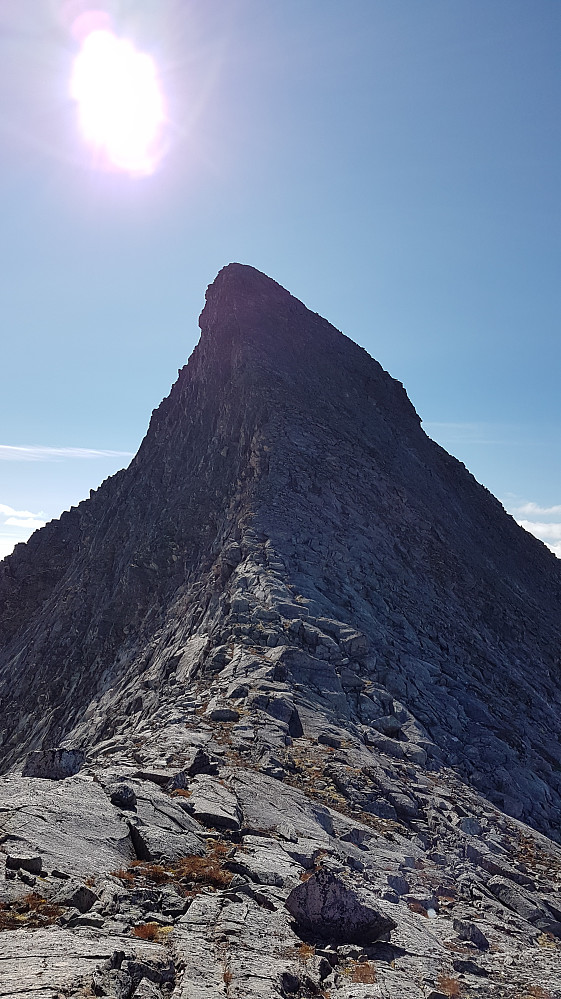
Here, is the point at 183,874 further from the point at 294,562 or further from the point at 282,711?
the point at 294,562

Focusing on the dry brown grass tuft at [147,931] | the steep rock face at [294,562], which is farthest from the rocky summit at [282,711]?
the steep rock face at [294,562]

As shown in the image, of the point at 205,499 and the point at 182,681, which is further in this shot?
the point at 205,499

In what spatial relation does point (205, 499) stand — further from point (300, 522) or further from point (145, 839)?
point (145, 839)

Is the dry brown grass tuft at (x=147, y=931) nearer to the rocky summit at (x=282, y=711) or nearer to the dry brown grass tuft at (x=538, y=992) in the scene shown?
the rocky summit at (x=282, y=711)

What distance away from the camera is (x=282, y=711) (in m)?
22.4

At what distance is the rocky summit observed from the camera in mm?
10672

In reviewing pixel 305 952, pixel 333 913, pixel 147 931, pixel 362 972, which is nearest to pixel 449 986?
pixel 362 972

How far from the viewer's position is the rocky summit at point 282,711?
10.7m

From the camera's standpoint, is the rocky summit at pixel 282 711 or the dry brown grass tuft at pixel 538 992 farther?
the dry brown grass tuft at pixel 538 992

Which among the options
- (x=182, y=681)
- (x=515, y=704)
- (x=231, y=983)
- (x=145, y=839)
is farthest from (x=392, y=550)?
(x=231, y=983)

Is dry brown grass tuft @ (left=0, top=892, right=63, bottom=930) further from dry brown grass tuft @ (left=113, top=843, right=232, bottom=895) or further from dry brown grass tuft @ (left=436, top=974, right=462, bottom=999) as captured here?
dry brown grass tuft @ (left=436, top=974, right=462, bottom=999)

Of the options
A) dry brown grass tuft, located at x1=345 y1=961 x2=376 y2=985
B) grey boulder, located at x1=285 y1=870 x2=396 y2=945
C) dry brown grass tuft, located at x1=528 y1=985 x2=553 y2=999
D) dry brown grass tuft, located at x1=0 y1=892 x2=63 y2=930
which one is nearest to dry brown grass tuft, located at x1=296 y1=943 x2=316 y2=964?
grey boulder, located at x1=285 y1=870 x2=396 y2=945

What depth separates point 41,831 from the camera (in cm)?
1220

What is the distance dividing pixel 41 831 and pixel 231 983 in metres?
5.34
